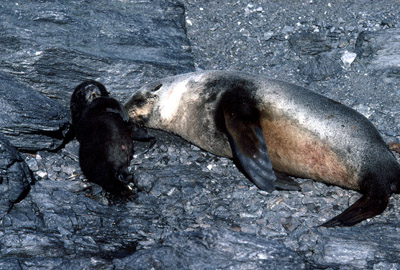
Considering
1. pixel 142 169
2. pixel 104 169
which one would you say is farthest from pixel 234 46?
pixel 104 169

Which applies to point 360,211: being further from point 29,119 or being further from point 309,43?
point 309,43

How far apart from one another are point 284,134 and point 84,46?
2.51 metres

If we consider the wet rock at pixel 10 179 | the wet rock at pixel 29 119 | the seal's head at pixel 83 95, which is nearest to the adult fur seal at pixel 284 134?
the seal's head at pixel 83 95

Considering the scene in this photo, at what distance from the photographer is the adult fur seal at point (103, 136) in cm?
452

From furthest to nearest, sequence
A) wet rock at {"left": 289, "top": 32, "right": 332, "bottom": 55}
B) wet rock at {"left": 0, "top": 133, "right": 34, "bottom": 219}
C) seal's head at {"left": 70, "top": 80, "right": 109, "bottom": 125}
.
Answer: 1. wet rock at {"left": 289, "top": 32, "right": 332, "bottom": 55}
2. seal's head at {"left": 70, "top": 80, "right": 109, "bottom": 125}
3. wet rock at {"left": 0, "top": 133, "right": 34, "bottom": 219}

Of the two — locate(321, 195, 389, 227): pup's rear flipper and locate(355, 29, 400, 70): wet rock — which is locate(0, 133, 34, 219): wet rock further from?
locate(355, 29, 400, 70): wet rock

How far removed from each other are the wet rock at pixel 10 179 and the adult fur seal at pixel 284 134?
1.67 m

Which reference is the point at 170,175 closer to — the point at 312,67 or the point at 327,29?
the point at 312,67

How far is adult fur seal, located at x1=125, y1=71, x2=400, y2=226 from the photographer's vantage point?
14.5ft

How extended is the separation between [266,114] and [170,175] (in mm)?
982

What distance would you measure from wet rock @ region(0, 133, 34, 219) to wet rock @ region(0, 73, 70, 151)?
615 mm

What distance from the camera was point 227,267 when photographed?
358cm

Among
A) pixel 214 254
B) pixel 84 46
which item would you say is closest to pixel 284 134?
pixel 214 254

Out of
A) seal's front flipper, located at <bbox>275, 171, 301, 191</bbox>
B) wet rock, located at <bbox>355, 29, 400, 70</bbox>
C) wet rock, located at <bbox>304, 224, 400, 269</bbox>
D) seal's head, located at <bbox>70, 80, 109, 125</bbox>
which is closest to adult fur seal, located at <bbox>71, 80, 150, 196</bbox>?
seal's head, located at <bbox>70, 80, 109, 125</bbox>
